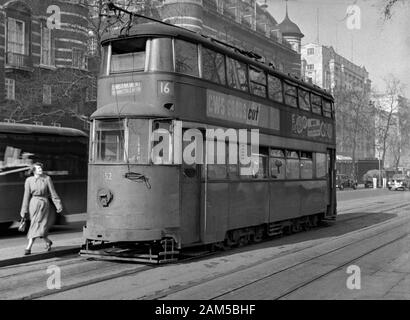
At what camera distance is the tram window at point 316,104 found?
55.5ft

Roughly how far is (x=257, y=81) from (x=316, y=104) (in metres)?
4.48

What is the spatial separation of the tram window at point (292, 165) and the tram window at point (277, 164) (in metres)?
0.29

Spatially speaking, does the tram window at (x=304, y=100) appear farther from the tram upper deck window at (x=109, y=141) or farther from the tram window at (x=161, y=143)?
the tram upper deck window at (x=109, y=141)

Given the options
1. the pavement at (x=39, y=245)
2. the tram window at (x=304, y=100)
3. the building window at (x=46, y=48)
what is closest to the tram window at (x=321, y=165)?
the tram window at (x=304, y=100)

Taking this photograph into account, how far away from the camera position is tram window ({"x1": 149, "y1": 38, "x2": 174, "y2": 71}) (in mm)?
10508

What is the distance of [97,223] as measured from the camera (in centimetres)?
1020

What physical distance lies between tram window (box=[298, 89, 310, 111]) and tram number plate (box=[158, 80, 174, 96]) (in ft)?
20.9

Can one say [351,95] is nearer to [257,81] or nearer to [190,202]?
[257,81]

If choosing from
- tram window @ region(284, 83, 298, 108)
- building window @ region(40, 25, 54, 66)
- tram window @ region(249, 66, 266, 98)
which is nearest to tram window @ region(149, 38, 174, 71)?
tram window @ region(249, 66, 266, 98)

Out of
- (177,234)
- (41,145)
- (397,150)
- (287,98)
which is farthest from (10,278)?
(397,150)

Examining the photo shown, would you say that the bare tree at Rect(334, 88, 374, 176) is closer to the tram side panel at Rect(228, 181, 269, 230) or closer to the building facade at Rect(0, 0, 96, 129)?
the building facade at Rect(0, 0, 96, 129)

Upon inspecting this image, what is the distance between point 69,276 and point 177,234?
222 cm
